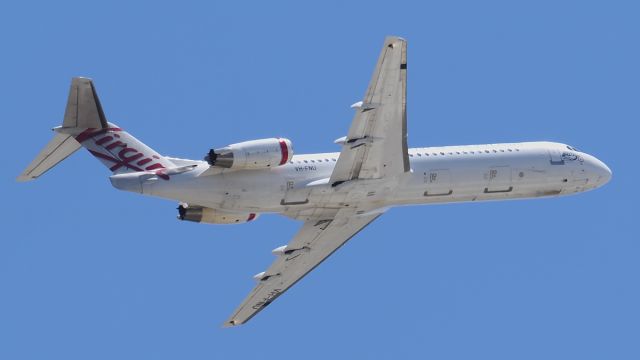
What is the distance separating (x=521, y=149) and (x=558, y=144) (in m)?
2.50

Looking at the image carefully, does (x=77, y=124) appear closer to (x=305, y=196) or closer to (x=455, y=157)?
(x=305, y=196)

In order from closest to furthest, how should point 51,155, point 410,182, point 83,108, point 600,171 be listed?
point 51,155, point 83,108, point 410,182, point 600,171

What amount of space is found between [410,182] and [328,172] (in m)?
3.46

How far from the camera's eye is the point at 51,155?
57.3 m

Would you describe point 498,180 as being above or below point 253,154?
below

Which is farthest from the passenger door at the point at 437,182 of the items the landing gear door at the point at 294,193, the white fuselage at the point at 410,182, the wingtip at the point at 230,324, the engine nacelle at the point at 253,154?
the wingtip at the point at 230,324

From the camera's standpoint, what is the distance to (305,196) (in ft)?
192

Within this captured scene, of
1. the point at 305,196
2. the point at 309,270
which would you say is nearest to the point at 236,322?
the point at 309,270

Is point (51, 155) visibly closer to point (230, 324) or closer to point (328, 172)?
point (328, 172)

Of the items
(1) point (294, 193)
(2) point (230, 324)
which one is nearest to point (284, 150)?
(1) point (294, 193)

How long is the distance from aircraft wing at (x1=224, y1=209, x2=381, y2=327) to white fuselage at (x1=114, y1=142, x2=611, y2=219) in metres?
1.31

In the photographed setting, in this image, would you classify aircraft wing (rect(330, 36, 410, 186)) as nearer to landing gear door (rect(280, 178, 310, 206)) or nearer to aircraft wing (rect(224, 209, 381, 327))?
landing gear door (rect(280, 178, 310, 206))

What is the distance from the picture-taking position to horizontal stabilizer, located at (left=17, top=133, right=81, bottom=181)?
186ft

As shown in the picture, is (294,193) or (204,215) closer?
(294,193)
